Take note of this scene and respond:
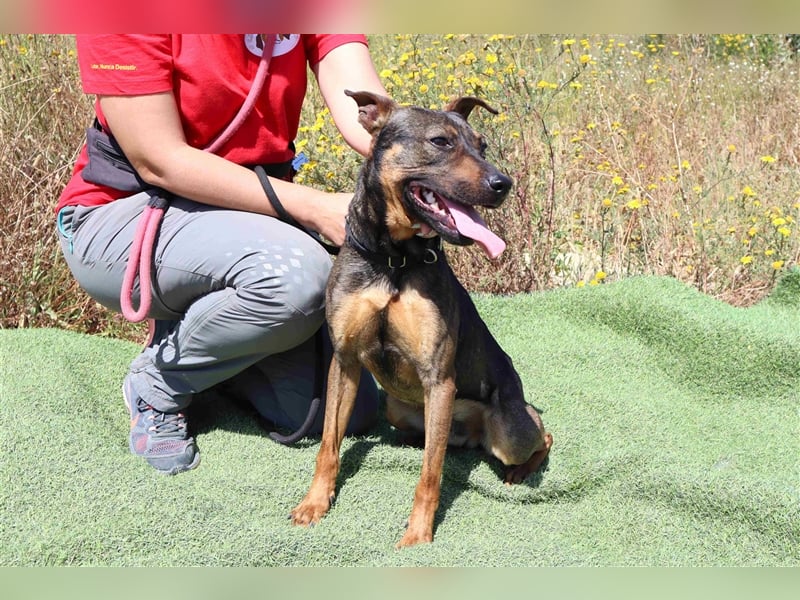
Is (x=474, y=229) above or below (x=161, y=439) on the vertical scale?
above

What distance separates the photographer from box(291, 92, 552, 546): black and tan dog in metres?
3.03

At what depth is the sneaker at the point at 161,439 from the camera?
12.1 feet

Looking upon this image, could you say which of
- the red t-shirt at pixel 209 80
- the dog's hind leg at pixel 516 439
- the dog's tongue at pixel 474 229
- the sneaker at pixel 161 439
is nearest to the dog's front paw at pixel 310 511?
the sneaker at pixel 161 439

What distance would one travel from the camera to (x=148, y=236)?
3.58 m

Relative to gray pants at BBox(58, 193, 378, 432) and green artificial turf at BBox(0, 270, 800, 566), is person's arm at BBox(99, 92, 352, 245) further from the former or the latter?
green artificial turf at BBox(0, 270, 800, 566)

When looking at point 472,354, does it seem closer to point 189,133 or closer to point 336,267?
point 336,267

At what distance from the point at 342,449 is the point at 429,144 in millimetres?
1575

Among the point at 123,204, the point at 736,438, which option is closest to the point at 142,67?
the point at 123,204

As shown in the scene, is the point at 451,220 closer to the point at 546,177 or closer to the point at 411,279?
the point at 411,279

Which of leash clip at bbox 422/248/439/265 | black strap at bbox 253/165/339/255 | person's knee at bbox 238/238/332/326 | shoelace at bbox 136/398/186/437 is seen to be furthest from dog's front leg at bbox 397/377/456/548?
shoelace at bbox 136/398/186/437

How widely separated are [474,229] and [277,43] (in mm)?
1519

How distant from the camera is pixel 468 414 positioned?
12.4 ft

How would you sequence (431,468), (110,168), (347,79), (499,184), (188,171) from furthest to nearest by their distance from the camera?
(347,79), (110,168), (188,171), (431,468), (499,184)

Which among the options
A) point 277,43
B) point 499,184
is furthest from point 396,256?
point 277,43
